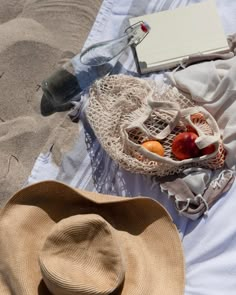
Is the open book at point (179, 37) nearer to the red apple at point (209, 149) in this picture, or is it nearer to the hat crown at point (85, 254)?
the red apple at point (209, 149)

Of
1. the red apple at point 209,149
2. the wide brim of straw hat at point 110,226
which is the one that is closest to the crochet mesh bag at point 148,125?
the red apple at point 209,149

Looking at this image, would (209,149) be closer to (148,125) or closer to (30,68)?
(148,125)

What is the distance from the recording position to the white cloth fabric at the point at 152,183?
1230mm

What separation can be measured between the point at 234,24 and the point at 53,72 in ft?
1.86

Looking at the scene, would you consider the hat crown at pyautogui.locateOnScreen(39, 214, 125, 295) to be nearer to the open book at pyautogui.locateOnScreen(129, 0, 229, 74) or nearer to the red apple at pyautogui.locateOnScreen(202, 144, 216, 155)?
the red apple at pyautogui.locateOnScreen(202, 144, 216, 155)

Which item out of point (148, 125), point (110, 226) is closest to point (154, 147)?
point (148, 125)

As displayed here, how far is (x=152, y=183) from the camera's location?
134cm

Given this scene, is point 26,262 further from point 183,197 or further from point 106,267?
point 183,197

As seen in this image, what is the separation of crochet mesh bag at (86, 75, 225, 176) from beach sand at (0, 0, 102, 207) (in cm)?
17

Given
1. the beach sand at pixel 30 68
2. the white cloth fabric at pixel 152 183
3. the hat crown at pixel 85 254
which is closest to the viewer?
the hat crown at pixel 85 254

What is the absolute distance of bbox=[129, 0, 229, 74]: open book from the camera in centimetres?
148

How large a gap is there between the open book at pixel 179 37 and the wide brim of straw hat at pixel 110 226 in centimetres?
48

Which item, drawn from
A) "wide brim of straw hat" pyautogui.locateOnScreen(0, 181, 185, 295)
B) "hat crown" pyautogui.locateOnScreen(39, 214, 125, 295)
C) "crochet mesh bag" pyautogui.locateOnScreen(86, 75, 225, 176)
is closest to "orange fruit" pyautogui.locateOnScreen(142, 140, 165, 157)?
"crochet mesh bag" pyautogui.locateOnScreen(86, 75, 225, 176)

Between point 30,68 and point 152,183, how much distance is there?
0.54 m
